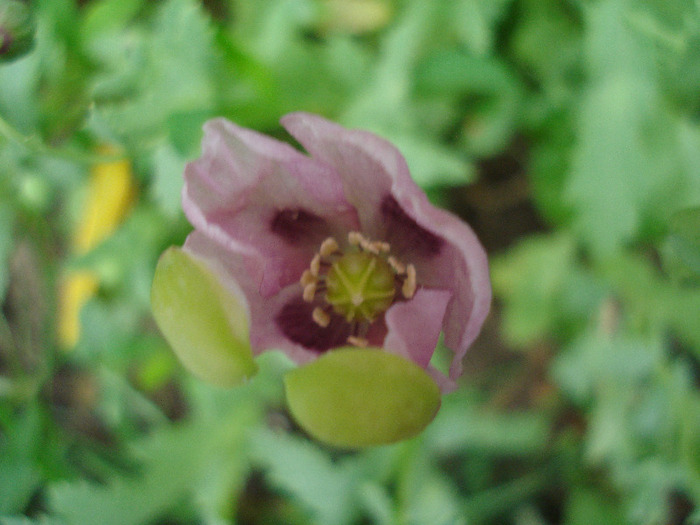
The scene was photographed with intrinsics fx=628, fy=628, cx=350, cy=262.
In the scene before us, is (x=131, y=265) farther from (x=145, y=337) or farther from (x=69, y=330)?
(x=69, y=330)

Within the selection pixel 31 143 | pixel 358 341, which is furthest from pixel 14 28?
pixel 358 341

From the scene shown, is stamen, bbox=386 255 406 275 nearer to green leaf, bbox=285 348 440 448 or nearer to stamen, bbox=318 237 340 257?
stamen, bbox=318 237 340 257

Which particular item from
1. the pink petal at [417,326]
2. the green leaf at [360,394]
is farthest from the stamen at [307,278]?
the green leaf at [360,394]

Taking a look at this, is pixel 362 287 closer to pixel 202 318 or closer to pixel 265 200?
pixel 265 200

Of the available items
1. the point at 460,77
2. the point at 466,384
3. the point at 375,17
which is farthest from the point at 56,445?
the point at 375,17

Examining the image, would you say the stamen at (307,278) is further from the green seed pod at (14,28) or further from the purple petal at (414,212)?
the green seed pod at (14,28)
